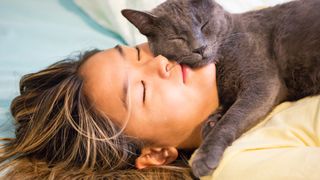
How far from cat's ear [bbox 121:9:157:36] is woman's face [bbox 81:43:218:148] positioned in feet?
0.51

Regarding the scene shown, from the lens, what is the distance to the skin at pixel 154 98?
1.13m

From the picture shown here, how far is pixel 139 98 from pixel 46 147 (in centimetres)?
37

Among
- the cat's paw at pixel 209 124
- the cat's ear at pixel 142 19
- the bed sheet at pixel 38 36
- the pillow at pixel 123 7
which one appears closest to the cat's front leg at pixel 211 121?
the cat's paw at pixel 209 124

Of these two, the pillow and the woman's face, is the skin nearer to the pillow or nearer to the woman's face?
the woman's face

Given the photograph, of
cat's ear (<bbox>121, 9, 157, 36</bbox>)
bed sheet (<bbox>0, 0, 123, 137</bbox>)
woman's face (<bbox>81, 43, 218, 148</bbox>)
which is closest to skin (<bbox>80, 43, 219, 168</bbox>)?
woman's face (<bbox>81, 43, 218, 148</bbox>)

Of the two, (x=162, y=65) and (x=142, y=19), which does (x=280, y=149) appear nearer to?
(x=162, y=65)

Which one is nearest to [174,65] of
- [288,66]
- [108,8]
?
[288,66]

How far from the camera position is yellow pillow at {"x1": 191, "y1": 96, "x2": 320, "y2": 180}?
35.3 inches

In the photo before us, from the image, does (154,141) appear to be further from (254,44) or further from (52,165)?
(254,44)

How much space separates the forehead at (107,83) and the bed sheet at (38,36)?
488 millimetres

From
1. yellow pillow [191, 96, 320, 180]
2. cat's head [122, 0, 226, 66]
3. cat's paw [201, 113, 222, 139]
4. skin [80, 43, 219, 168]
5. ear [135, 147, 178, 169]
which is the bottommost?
ear [135, 147, 178, 169]

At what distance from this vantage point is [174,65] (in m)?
1.22

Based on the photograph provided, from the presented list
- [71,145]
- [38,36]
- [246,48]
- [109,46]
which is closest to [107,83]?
[71,145]

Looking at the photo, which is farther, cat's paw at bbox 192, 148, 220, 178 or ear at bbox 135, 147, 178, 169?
ear at bbox 135, 147, 178, 169
